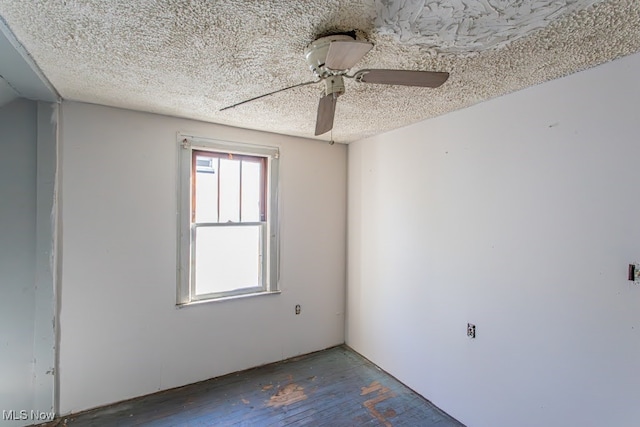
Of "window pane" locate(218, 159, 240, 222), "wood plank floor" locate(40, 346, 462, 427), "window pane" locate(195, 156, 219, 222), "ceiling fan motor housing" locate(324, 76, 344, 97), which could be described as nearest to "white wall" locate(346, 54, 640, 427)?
"wood plank floor" locate(40, 346, 462, 427)

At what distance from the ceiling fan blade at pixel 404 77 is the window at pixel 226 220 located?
1.85m

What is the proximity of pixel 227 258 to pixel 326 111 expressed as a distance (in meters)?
1.91

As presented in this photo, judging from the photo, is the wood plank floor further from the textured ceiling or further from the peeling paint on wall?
the peeling paint on wall

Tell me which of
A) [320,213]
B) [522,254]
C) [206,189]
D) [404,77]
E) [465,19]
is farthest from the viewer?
[320,213]

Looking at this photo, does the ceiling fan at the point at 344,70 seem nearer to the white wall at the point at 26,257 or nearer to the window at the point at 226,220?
the window at the point at 226,220

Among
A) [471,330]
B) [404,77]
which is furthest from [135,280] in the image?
[471,330]

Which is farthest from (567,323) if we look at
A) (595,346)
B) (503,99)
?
(503,99)

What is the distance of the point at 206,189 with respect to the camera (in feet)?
9.24

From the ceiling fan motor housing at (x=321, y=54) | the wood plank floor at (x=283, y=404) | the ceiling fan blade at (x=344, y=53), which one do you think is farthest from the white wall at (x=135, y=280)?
the ceiling fan blade at (x=344, y=53)

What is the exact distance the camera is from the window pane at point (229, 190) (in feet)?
9.50

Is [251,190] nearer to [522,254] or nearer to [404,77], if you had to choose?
[404,77]

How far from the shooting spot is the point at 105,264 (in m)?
2.37

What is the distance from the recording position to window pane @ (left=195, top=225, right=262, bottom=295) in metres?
2.80

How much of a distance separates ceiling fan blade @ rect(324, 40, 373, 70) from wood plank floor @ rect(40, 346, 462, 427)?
2412mm
